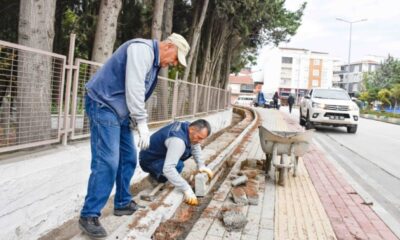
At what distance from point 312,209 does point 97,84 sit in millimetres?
3315

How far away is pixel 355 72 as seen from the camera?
109188 millimetres

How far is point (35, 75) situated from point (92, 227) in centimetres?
171

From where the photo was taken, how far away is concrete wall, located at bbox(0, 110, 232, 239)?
3445 millimetres

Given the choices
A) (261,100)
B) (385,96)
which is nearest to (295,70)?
(385,96)

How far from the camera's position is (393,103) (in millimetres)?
60062

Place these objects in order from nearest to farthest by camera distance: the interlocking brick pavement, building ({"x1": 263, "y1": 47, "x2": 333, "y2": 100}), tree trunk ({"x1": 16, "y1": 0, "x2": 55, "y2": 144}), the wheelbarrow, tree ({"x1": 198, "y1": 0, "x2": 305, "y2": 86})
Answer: tree trunk ({"x1": 16, "y1": 0, "x2": 55, "y2": 144})
the interlocking brick pavement
the wheelbarrow
tree ({"x1": 198, "y1": 0, "x2": 305, "y2": 86})
building ({"x1": 263, "y1": 47, "x2": 333, "y2": 100})

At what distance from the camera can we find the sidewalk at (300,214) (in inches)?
175

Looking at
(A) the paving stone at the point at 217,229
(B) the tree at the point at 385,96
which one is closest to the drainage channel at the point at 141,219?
(A) the paving stone at the point at 217,229

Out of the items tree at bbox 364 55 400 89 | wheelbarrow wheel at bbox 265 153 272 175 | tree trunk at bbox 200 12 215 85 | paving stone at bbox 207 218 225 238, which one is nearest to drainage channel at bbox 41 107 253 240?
paving stone at bbox 207 218 225 238

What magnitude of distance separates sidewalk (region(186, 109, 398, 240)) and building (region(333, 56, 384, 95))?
98613 millimetres

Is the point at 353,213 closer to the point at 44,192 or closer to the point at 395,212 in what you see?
the point at 395,212

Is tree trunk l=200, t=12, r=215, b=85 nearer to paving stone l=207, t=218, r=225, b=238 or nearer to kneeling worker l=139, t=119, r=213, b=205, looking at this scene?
kneeling worker l=139, t=119, r=213, b=205

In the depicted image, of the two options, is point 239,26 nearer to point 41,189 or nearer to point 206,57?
point 206,57

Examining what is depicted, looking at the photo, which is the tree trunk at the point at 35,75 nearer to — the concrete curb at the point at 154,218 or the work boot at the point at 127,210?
the work boot at the point at 127,210
